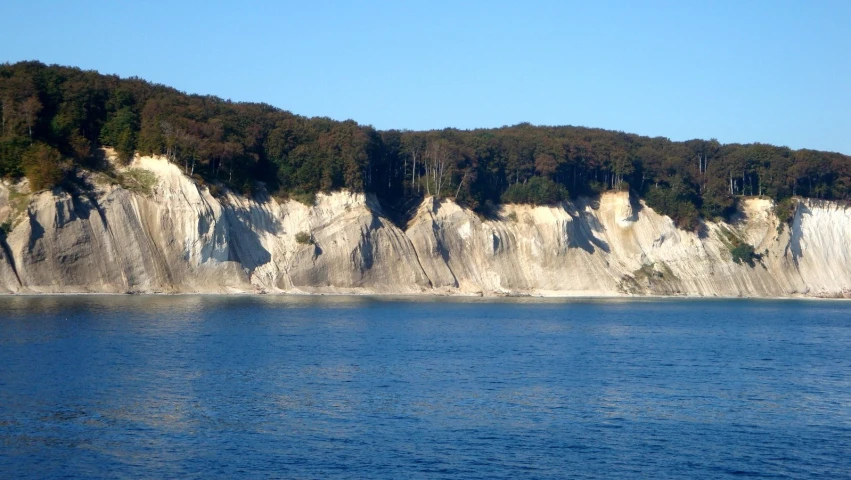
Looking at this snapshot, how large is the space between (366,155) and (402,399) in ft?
178

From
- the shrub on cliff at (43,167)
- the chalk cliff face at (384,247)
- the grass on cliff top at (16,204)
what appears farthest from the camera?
the chalk cliff face at (384,247)

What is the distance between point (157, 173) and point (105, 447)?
50.0 metres

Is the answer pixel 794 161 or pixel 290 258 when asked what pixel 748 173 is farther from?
pixel 290 258

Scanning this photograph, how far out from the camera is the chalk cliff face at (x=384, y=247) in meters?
63.3

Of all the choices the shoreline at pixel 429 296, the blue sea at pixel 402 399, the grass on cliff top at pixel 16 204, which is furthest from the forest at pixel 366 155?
the blue sea at pixel 402 399

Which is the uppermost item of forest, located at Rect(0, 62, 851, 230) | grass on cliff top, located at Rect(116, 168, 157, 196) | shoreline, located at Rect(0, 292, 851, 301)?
forest, located at Rect(0, 62, 851, 230)

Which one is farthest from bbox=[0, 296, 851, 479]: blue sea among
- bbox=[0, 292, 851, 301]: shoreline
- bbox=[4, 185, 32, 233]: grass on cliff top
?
bbox=[4, 185, 32, 233]: grass on cliff top

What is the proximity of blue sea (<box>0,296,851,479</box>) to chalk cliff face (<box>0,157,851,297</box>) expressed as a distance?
11.3 meters

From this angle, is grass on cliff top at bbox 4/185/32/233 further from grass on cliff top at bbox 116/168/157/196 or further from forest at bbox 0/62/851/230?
grass on cliff top at bbox 116/168/157/196

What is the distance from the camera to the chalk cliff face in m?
63.3

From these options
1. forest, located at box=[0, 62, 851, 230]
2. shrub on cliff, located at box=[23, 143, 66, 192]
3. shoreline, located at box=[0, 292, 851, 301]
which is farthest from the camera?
forest, located at box=[0, 62, 851, 230]

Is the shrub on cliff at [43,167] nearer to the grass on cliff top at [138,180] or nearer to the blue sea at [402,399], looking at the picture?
the grass on cliff top at [138,180]

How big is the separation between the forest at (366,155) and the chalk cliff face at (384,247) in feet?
5.93

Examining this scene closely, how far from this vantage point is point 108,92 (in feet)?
240
